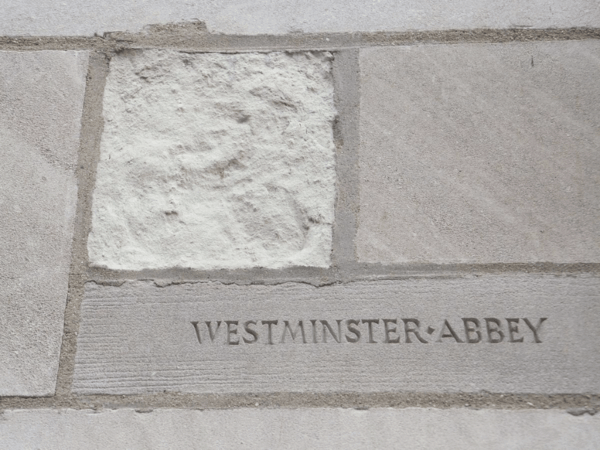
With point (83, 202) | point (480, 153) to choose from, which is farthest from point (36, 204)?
point (480, 153)

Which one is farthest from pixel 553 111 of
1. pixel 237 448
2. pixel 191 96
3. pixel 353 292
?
pixel 237 448

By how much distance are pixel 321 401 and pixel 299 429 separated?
7 centimetres

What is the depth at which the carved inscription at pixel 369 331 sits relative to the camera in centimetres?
133

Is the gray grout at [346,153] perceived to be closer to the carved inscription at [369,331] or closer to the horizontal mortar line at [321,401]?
the carved inscription at [369,331]

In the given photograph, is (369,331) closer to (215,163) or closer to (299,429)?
(299,429)

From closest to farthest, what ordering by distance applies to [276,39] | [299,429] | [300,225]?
[299,429] < [300,225] < [276,39]

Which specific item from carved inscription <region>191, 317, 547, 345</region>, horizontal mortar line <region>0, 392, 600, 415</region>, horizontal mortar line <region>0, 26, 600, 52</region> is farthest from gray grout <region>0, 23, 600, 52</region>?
horizontal mortar line <region>0, 392, 600, 415</region>

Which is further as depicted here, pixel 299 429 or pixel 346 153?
pixel 346 153

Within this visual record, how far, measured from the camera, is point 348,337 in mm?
1347

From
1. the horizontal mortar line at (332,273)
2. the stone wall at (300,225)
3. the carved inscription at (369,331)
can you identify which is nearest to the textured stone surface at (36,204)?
the stone wall at (300,225)

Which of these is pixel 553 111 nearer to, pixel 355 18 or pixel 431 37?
pixel 431 37

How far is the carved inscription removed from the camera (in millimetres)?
1335

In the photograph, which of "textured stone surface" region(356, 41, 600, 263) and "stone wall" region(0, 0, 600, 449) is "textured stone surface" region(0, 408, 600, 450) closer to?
"stone wall" region(0, 0, 600, 449)

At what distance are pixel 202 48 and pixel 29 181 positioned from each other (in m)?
0.49
